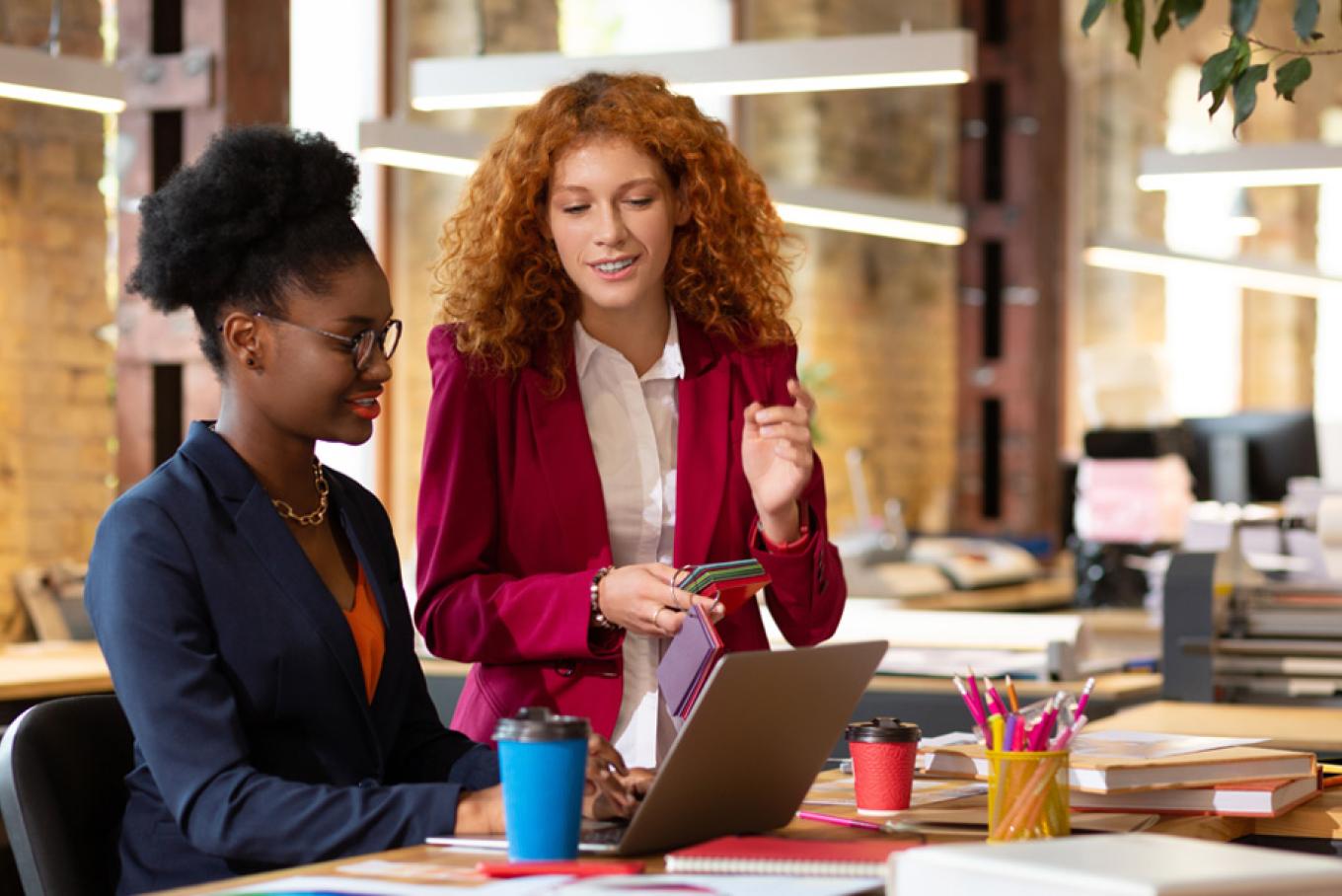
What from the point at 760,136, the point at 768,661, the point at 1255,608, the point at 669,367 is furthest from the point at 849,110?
the point at 768,661

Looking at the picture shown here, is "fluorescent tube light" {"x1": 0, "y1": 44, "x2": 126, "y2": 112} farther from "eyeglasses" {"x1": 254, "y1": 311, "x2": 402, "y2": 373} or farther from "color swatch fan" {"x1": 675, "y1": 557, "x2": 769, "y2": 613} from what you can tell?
"color swatch fan" {"x1": 675, "y1": 557, "x2": 769, "y2": 613}

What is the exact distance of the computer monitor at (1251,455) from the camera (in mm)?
7109

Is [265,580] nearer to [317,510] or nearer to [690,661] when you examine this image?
[317,510]

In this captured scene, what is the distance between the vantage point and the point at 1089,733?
2.23m

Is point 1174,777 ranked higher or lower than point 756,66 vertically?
lower

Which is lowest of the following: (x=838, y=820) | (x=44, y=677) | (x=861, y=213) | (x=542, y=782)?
(x=44, y=677)

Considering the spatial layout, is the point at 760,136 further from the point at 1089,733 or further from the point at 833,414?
the point at 1089,733

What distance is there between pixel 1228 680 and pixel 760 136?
7.75 meters

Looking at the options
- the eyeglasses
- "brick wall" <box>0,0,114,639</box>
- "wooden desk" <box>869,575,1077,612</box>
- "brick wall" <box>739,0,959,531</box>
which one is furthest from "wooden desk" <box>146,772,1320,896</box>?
"brick wall" <box>739,0,959,531</box>

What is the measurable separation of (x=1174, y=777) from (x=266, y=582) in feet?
3.16

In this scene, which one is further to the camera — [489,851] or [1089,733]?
[1089,733]

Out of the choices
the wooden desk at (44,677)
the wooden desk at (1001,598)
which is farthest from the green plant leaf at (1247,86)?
the wooden desk at (1001,598)

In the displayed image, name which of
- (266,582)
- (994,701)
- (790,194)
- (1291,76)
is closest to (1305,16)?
(1291,76)

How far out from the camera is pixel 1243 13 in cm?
168
